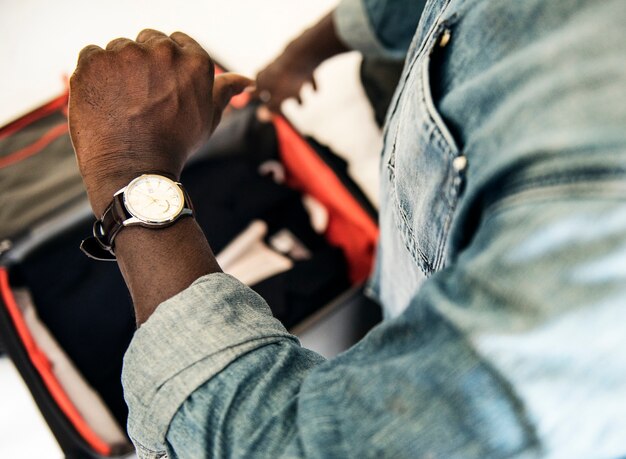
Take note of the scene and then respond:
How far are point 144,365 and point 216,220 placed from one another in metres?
0.62

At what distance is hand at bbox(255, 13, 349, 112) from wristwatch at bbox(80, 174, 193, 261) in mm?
510

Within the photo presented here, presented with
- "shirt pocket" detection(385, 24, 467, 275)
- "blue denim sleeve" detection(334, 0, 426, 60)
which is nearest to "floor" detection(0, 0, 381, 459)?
"blue denim sleeve" detection(334, 0, 426, 60)

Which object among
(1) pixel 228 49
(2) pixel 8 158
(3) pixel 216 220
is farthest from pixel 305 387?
(1) pixel 228 49

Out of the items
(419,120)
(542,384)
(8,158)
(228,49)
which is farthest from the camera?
(228,49)

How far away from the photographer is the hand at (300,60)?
2.95ft

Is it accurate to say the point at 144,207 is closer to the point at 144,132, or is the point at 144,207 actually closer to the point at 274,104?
the point at 144,132

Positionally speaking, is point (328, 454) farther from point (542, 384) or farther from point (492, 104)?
point (492, 104)

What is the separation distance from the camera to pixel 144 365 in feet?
1.36

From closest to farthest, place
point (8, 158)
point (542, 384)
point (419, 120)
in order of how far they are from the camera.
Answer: point (542, 384)
point (419, 120)
point (8, 158)

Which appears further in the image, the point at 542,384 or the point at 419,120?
the point at 419,120

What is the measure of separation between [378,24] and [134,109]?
1.49 ft

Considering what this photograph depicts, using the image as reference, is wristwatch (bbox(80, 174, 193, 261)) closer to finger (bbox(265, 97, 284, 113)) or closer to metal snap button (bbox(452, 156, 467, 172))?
metal snap button (bbox(452, 156, 467, 172))

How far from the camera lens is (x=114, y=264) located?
782 millimetres

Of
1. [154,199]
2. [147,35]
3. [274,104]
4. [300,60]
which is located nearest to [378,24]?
[300,60]
